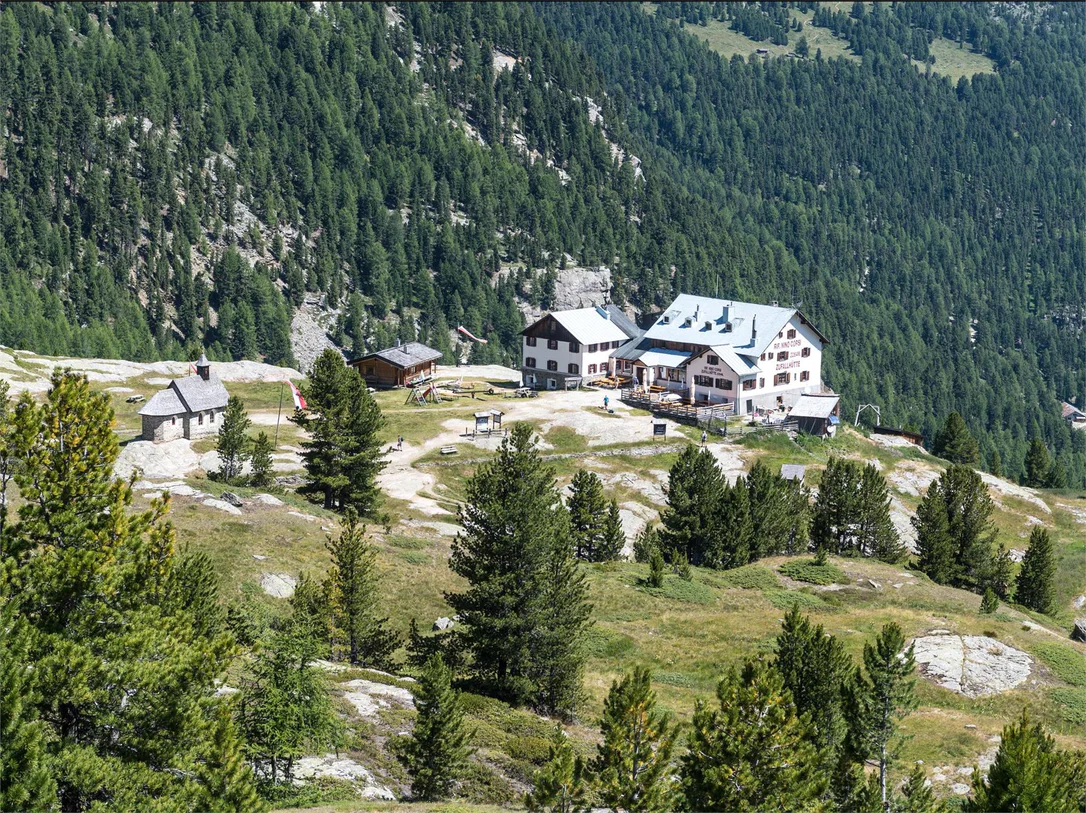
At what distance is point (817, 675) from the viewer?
46156mm

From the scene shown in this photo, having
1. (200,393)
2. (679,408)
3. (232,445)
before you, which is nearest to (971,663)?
(232,445)

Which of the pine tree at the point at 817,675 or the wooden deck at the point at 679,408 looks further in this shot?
the wooden deck at the point at 679,408

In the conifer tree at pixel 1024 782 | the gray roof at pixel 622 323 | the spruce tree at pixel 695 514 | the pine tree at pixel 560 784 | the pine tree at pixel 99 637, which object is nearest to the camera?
the pine tree at pixel 99 637

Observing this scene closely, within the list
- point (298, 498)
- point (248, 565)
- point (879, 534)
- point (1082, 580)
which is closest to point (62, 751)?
point (248, 565)

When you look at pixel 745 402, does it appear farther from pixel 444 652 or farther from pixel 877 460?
pixel 444 652

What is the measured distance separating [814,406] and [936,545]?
155ft

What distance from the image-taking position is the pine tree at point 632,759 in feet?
117

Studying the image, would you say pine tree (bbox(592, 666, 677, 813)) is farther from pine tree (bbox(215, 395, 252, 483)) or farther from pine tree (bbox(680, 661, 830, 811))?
pine tree (bbox(215, 395, 252, 483))

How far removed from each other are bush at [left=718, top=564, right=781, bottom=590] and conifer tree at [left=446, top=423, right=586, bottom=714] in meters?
27.6

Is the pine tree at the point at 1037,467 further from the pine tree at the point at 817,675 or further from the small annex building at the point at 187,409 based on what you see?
the pine tree at the point at 817,675

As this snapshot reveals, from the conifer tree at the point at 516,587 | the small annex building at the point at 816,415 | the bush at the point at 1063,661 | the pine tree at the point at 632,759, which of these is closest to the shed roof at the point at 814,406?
the small annex building at the point at 816,415

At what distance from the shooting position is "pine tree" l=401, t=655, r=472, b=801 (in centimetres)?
4150

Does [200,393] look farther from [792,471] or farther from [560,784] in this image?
[560,784]

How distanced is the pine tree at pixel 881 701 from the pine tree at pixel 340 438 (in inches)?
1969
